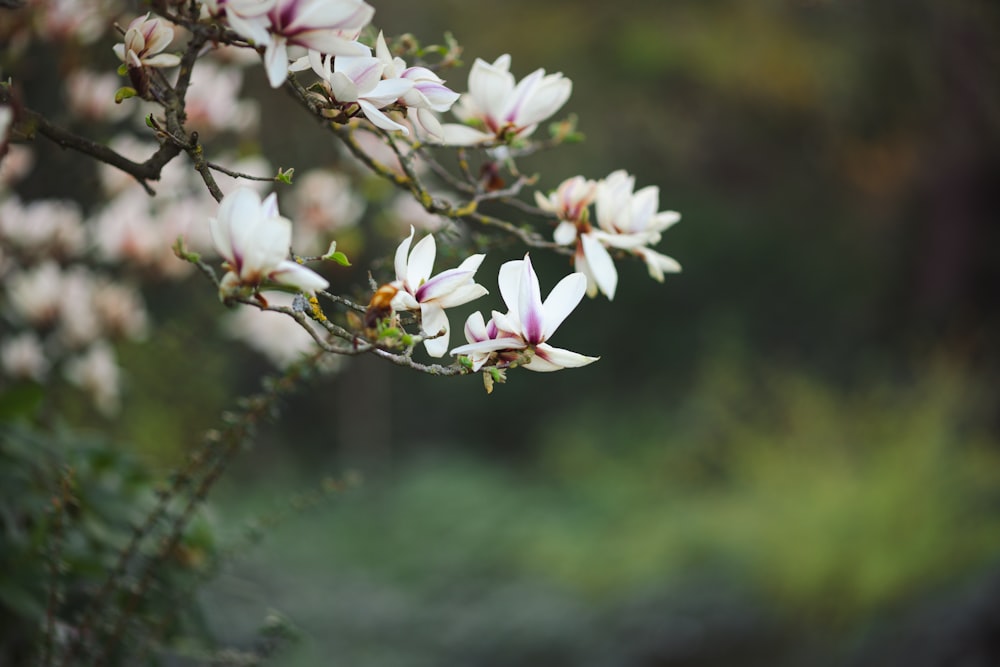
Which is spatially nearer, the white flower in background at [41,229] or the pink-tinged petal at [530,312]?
the pink-tinged petal at [530,312]

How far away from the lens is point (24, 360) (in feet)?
6.07

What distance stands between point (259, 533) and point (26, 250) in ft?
3.36

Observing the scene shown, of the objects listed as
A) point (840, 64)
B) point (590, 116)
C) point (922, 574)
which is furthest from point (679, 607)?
point (590, 116)

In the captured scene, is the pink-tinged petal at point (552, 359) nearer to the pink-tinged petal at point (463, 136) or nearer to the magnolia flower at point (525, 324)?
the magnolia flower at point (525, 324)

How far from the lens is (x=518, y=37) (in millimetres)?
6656

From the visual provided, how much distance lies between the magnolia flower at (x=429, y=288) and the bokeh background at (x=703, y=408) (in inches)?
20.6

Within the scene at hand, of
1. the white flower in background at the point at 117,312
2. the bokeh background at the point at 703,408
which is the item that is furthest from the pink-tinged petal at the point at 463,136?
the white flower in background at the point at 117,312

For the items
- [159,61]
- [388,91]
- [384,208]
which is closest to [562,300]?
[388,91]

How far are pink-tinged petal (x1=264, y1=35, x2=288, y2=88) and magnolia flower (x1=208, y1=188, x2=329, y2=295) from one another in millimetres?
90

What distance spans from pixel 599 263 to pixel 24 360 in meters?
1.36

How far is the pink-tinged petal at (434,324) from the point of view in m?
0.82

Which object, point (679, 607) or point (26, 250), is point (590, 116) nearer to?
point (679, 607)

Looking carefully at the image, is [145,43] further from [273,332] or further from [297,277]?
[273,332]

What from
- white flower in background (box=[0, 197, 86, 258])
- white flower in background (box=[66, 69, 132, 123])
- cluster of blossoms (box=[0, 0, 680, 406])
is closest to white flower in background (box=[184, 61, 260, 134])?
cluster of blossoms (box=[0, 0, 680, 406])
